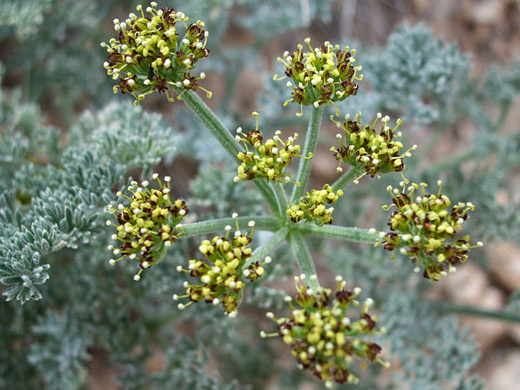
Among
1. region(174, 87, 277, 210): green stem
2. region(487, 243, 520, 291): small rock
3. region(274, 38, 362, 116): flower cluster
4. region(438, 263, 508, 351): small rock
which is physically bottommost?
region(174, 87, 277, 210): green stem

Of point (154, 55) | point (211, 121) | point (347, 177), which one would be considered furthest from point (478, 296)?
point (154, 55)

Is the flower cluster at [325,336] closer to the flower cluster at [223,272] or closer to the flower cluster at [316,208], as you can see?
the flower cluster at [223,272]

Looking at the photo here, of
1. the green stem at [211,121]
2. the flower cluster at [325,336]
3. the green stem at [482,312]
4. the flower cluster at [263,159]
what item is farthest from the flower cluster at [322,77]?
the green stem at [482,312]

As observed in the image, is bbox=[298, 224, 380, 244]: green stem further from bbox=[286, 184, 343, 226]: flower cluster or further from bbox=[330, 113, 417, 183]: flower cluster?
bbox=[330, 113, 417, 183]: flower cluster

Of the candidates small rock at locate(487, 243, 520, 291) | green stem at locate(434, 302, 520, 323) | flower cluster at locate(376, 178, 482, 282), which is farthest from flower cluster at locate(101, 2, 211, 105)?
small rock at locate(487, 243, 520, 291)

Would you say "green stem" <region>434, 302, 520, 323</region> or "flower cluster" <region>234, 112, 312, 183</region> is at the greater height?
"green stem" <region>434, 302, 520, 323</region>

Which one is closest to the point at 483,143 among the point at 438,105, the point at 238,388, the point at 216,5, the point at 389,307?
the point at 438,105

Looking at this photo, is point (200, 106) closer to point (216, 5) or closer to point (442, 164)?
point (216, 5)

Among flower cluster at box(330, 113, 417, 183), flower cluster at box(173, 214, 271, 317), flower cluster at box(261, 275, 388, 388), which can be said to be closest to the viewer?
flower cluster at box(261, 275, 388, 388)
